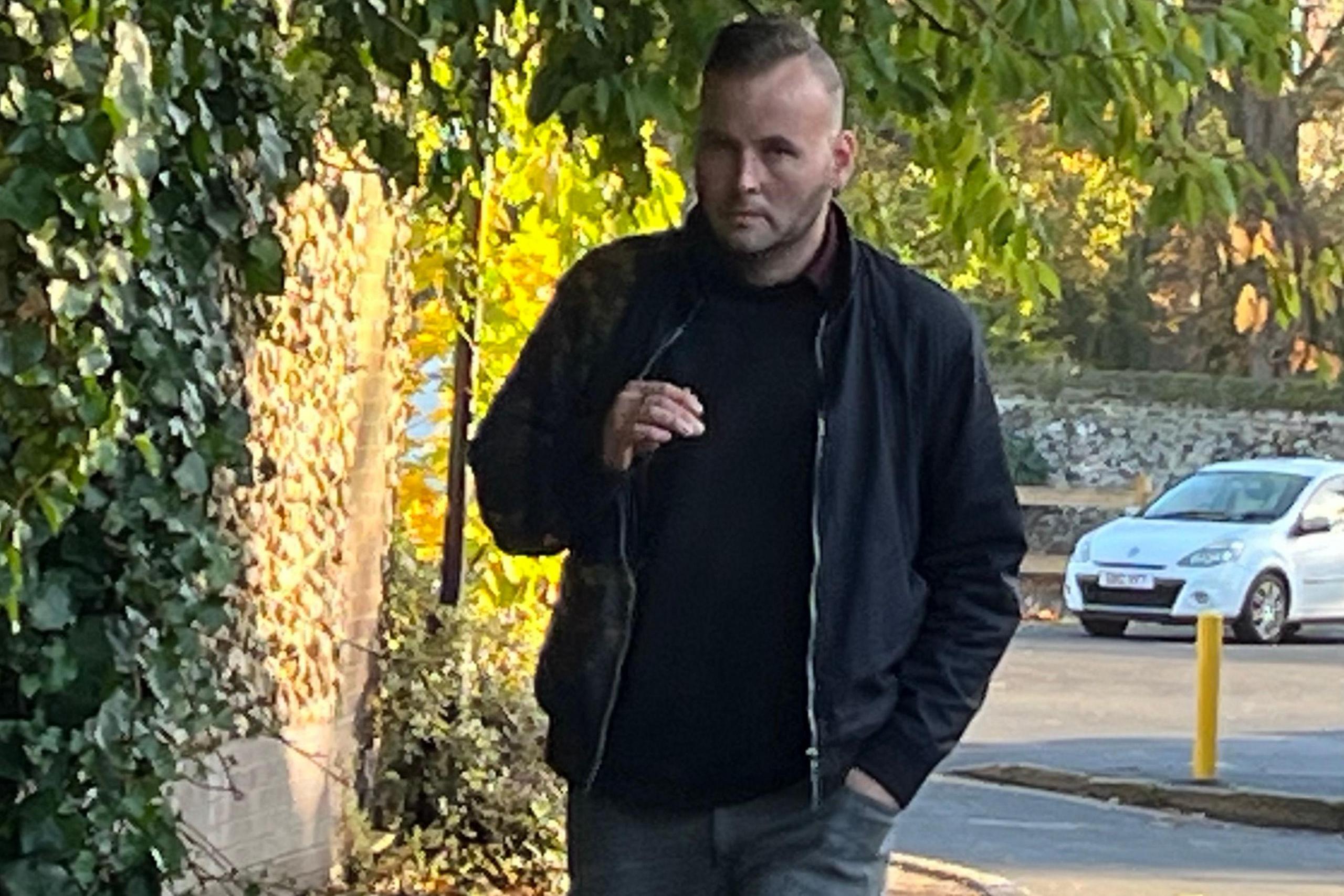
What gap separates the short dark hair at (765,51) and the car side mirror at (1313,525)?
24.6 metres

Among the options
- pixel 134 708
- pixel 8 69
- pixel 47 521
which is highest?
pixel 8 69

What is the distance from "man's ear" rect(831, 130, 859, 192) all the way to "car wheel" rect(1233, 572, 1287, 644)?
934 inches

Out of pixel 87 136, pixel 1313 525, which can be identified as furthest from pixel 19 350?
pixel 1313 525

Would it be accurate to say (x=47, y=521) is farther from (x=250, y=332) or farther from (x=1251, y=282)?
(x=1251, y=282)

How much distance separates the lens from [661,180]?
868 centimetres

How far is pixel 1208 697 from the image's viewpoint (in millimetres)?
16281

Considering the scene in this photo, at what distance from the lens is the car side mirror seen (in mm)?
28250

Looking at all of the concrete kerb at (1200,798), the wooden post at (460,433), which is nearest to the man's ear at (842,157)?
the wooden post at (460,433)

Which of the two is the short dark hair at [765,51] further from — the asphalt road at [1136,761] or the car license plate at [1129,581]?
the car license plate at [1129,581]

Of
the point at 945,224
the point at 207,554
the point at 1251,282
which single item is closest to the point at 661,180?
the point at 945,224

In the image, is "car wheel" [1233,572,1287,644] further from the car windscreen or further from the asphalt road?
the car windscreen

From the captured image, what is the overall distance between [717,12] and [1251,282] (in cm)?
165

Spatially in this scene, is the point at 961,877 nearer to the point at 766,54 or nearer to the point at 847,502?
the point at 847,502

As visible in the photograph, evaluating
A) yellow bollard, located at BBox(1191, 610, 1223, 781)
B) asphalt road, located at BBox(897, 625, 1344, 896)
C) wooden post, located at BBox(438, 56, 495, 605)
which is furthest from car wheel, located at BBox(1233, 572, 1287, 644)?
wooden post, located at BBox(438, 56, 495, 605)
